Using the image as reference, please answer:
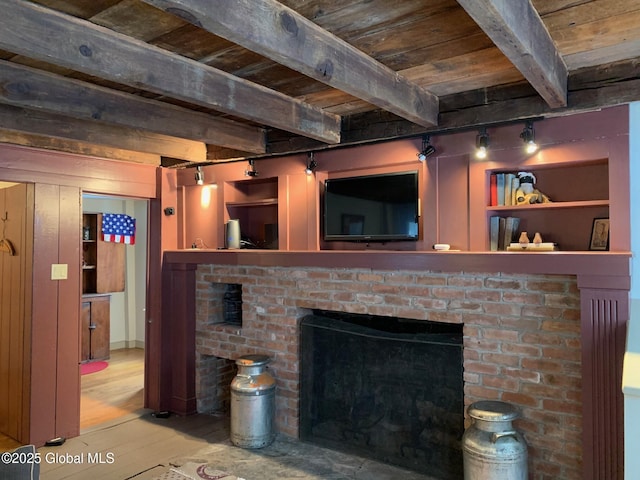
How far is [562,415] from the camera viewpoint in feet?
8.39

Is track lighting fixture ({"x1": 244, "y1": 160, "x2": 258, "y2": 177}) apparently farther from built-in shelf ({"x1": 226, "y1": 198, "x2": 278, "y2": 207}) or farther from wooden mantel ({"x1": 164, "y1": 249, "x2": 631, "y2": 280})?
wooden mantel ({"x1": 164, "y1": 249, "x2": 631, "y2": 280})

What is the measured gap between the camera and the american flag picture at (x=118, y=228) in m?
6.17

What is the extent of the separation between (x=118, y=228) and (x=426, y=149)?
15.6 feet

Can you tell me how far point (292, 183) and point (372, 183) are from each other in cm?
73

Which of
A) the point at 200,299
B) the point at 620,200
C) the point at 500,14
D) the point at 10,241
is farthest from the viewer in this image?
the point at 200,299

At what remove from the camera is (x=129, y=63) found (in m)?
2.03

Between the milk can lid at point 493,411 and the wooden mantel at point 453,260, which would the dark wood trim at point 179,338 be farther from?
the milk can lid at point 493,411

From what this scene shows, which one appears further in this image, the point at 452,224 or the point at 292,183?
the point at 292,183

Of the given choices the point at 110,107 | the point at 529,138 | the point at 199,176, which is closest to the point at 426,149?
the point at 529,138

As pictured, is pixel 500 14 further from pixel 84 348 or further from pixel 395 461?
pixel 84 348

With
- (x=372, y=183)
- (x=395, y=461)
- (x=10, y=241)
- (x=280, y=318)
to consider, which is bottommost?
(x=395, y=461)

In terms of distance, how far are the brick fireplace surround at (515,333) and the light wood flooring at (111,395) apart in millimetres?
1624

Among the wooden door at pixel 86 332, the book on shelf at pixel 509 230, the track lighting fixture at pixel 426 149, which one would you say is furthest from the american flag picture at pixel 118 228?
the book on shelf at pixel 509 230

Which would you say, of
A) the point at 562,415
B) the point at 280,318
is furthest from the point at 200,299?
the point at 562,415
